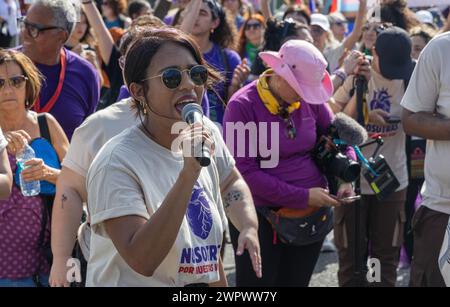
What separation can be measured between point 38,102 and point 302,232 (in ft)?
4.97

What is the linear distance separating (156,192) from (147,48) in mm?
439

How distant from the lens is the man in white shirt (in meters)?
3.86

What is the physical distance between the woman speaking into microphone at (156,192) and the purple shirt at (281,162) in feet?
5.17

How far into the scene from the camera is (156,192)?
259cm

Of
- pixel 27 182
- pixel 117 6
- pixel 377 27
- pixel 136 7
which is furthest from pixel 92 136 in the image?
pixel 117 6

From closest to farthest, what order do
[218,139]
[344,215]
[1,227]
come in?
1. [218,139]
2. [1,227]
3. [344,215]

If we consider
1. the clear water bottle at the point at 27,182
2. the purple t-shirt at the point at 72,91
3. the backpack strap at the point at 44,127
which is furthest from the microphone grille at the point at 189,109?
the purple t-shirt at the point at 72,91

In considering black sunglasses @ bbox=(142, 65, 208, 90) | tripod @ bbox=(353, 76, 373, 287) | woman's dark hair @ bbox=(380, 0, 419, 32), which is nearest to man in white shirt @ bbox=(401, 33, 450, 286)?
tripod @ bbox=(353, 76, 373, 287)

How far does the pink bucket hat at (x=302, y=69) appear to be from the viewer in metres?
4.35

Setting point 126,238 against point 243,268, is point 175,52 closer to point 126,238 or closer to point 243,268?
point 126,238

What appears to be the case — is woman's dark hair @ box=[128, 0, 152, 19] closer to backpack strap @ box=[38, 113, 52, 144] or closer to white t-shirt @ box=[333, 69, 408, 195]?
white t-shirt @ box=[333, 69, 408, 195]

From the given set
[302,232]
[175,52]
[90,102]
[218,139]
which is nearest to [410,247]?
[302,232]

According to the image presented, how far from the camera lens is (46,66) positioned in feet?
15.4

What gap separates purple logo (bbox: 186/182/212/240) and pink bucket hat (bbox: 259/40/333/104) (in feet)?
5.58
